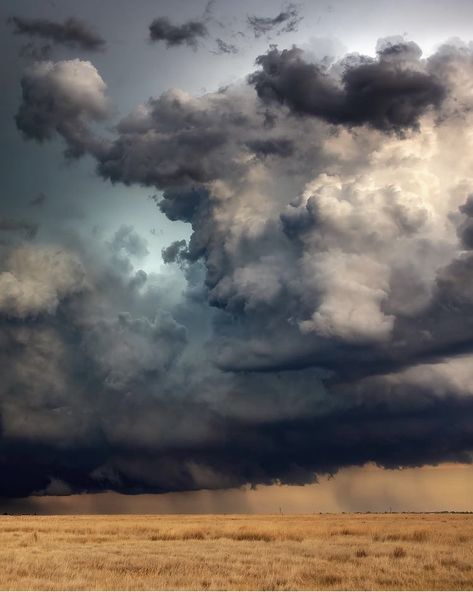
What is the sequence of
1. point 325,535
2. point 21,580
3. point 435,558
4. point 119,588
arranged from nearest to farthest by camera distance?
point 119,588, point 21,580, point 435,558, point 325,535

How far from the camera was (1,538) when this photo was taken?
175ft

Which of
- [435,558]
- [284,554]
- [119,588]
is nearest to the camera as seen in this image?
[119,588]

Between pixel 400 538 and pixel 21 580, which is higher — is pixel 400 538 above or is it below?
below

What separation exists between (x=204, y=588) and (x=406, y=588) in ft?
25.0

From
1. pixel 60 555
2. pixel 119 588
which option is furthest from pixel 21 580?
pixel 60 555

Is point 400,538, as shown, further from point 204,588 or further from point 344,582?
point 204,588

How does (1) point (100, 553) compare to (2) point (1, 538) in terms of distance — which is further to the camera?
(2) point (1, 538)

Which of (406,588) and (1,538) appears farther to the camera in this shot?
(1,538)

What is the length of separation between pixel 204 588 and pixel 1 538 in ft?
112

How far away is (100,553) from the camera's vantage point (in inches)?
1521

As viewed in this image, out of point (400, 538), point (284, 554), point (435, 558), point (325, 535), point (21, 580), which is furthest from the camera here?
point (325, 535)

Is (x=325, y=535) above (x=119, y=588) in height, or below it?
below

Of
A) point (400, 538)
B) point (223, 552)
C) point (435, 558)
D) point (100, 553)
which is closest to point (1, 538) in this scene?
point (100, 553)

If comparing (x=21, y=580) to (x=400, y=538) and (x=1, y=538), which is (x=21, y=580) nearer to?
(x=1, y=538)
